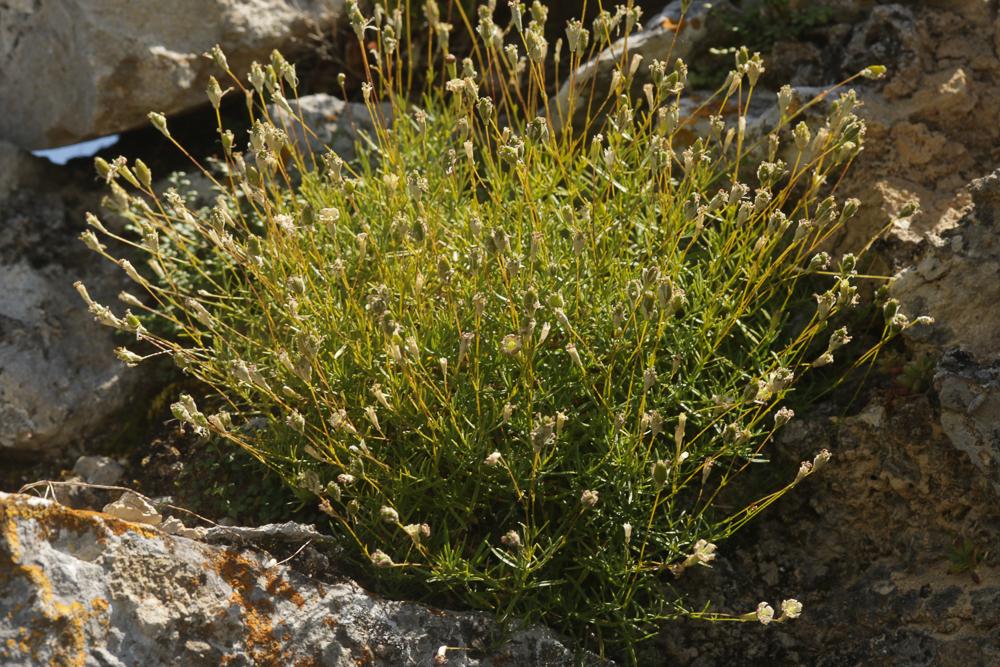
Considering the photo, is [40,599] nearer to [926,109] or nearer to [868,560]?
[868,560]

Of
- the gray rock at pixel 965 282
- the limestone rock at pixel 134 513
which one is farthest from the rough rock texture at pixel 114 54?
the gray rock at pixel 965 282

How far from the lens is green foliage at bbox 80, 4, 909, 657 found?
3088mm

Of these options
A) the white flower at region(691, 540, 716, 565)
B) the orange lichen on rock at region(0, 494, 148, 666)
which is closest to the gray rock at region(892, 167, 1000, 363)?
the white flower at region(691, 540, 716, 565)

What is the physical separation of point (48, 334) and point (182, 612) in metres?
2.06

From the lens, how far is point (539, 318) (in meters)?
3.43

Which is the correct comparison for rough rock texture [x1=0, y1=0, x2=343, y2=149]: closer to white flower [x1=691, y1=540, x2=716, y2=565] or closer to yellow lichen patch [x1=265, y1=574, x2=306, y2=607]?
yellow lichen patch [x1=265, y1=574, x2=306, y2=607]

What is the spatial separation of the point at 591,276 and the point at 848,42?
6.17ft

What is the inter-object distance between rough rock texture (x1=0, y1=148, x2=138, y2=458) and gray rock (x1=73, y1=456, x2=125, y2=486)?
194 millimetres

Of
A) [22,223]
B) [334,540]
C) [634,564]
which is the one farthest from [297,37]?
[634,564]

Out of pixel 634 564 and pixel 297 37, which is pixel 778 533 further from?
pixel 297 37

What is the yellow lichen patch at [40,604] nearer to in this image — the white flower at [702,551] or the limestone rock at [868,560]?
the white flower at [702,551]

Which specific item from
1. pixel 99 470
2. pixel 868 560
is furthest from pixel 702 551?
pixel 99 470

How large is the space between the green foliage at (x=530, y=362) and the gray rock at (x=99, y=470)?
0.66m

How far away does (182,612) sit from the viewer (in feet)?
9.27
